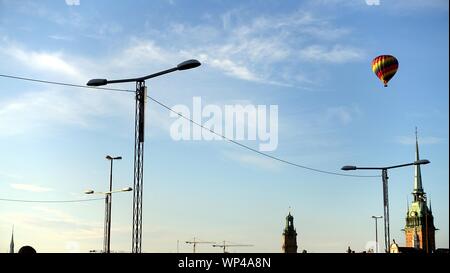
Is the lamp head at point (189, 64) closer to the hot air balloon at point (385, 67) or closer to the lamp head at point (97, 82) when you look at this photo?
the lamp head at point (97, 82)

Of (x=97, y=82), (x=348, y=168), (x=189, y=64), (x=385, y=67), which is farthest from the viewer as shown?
(x=385, y=67)

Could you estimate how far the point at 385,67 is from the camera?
63.2 metres

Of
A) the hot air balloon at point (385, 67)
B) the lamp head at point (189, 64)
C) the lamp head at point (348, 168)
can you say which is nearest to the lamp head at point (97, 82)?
the lamp head at point (189, 64)

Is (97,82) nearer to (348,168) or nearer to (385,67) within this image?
(348,168)

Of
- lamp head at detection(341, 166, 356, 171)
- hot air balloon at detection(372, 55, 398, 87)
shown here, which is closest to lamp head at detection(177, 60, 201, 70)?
lamp head at detection(341, 166, 356, 171)

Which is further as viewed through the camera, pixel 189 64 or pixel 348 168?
pixel 348 168

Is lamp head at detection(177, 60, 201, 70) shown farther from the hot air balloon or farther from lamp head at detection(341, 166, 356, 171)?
the hot air balloon

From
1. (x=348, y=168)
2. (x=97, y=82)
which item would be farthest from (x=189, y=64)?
(x=348, y=168)

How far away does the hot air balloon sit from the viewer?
205 feet
